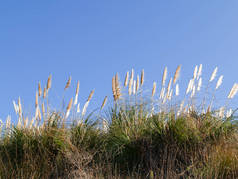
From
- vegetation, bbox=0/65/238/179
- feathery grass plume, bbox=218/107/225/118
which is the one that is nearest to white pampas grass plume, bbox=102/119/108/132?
vegetation, bbox=0/65/238/179

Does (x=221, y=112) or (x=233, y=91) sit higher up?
(x=233, y=91)

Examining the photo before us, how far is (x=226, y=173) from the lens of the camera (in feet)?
14.0

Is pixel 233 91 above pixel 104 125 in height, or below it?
above

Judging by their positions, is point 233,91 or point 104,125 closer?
point 233,91

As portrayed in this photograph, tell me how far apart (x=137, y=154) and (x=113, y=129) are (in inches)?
29.5

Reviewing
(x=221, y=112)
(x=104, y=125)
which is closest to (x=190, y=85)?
(x=221, y=112)

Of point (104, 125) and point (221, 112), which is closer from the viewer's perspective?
point (221, 112)

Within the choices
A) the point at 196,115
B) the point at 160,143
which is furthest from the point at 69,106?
the point at 196,115

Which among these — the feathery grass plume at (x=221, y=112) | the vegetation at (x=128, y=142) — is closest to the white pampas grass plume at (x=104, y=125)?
the vegetation at (x=128, y=142)

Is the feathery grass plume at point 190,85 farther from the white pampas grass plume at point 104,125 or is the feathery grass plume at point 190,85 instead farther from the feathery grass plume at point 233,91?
the white pampas grass plume at point 104,125

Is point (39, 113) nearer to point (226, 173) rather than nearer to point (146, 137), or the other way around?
point (146, 137)

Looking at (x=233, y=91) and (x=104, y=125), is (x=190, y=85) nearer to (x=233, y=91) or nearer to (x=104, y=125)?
(x=233, y=91)

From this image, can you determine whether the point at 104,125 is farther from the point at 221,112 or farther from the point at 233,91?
the point at 233,91

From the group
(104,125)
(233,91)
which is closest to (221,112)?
(233,91)
